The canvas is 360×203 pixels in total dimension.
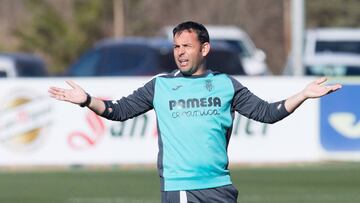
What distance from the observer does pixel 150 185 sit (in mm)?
17125

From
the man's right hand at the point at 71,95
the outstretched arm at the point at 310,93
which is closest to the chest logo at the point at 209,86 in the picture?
the outstretched arm at the point at 310,93

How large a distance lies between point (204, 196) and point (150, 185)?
9.13 m

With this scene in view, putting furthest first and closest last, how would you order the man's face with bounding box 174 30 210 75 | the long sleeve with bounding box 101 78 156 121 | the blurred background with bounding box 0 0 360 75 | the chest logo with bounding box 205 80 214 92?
the blurred background with bounding box 0 0 360 75 < the long sleeve with bounding box 101 78 156 121 < the chest logo with bounding box 205 80 214 92 < the man's face with bounding box 174 30 210 75

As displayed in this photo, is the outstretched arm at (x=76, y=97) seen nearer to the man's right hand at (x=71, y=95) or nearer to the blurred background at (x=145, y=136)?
the man's right hand at (x=71, y=95)

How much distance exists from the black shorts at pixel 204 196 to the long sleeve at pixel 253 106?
48 cm

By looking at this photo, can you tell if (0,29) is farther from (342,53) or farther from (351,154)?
(351,154)

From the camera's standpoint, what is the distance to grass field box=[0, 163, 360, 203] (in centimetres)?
1535

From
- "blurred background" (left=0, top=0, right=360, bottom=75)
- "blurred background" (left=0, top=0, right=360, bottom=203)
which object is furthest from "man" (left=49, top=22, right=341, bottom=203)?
"blurred background" (left=0, top=0, right=360, bottom=75)

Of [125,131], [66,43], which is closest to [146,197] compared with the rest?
[125,131]

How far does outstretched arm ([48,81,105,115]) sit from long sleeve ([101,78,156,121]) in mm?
52

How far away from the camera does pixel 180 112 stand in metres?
8.04

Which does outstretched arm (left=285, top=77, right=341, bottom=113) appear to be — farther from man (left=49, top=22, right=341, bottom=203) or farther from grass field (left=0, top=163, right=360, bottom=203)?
grass field (left=0, top=163, right=360, bottom=203)

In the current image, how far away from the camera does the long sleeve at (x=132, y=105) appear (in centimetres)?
822

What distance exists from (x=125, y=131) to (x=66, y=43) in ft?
88.0
